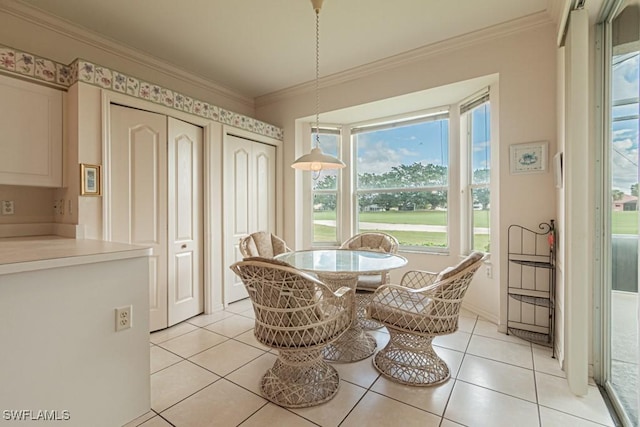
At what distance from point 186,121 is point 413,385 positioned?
10.3 ft

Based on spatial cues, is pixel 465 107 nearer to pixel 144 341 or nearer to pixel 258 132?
pixel 258 132

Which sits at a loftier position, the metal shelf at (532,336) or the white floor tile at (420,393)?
the metal shelf at (532,336)

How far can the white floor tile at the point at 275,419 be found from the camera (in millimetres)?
1540

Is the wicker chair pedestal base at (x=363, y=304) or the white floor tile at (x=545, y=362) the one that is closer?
the white floor tile at (x=545, y=362)

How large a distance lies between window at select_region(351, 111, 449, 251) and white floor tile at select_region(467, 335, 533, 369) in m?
1.29

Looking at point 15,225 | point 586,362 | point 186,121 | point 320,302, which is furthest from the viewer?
point 186,121

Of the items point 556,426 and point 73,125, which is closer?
point 556,426

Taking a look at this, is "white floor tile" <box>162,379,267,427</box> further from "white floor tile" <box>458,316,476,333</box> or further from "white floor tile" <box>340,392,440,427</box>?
"white floor tile" <box>458,316,476,333</box>

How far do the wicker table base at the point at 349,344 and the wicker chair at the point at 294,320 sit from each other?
0.34 meters

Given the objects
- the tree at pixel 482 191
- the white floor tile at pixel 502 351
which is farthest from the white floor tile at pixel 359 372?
the tree at pixel 482 191

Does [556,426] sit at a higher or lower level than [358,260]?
lower

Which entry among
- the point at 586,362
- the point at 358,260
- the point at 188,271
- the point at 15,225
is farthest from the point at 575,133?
the point at 15,225

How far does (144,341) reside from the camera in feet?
5.43

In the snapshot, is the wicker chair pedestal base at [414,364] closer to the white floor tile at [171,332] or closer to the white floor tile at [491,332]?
the white floor tile at [491,332]
